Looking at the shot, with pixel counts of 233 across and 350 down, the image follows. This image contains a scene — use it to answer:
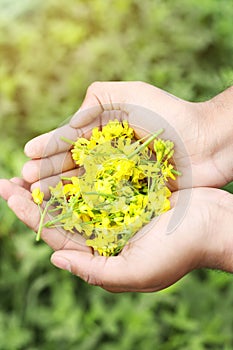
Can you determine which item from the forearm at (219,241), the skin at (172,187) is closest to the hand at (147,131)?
the skin at (172,187)

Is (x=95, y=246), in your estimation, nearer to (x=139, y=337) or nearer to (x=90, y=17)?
(x=139, y=337)

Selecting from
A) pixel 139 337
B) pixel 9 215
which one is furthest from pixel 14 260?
pixel 139 337

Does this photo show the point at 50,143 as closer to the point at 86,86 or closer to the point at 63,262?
the point at 63,262

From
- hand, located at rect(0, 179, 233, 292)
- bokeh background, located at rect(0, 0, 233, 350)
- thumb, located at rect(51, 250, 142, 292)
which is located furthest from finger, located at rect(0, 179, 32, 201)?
bokeh background, located at rect(0, 0, 233, 350)

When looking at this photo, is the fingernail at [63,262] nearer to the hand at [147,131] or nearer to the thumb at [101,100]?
the hand at [147,131]

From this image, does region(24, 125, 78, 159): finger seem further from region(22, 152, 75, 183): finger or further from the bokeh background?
the bokeh background

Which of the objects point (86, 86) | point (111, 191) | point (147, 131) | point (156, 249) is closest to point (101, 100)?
point (147, 131)

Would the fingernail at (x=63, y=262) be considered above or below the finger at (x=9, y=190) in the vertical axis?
below
